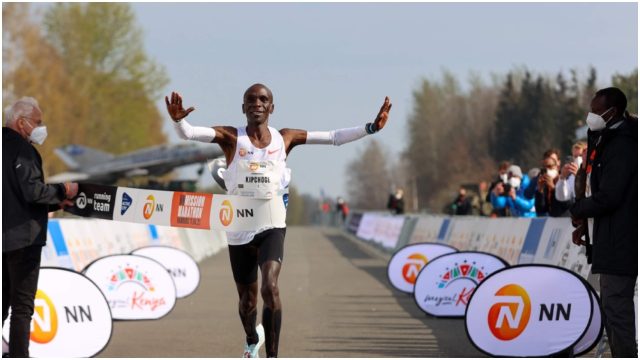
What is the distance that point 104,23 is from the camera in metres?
79.2

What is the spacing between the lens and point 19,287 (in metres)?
8.25

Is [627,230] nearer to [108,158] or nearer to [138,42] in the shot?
[138,42]

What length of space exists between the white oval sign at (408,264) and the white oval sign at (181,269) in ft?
8.73

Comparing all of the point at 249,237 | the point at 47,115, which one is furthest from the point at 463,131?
the point at 249,237

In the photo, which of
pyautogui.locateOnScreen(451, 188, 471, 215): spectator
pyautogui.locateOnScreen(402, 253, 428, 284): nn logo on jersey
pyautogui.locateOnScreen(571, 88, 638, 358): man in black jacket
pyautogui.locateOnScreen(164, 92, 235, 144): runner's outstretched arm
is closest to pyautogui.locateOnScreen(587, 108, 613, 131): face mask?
pyautogui.locateOnScreen(571, 88, 638, 358): man in black jacket

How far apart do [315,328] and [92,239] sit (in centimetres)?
638

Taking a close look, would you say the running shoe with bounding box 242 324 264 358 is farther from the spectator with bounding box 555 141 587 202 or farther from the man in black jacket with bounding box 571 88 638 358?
the spectator with bounding box 555 141 587 202

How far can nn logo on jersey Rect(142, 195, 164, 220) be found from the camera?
29.8 ft

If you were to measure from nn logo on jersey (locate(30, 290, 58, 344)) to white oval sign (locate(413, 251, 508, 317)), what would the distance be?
4.82 metres

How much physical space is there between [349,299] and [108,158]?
80217 millimetres

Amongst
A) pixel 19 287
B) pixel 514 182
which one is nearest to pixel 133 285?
pixel 19 287

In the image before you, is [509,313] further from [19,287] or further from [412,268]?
[412,268]

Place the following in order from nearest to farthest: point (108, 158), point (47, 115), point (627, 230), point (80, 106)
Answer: point (627, 230) < point (47, 115) < point (80, 106) < point (108, 158)

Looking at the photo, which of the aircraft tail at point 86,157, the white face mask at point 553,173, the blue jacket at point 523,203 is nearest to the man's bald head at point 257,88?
the white face mask at point 553,173
